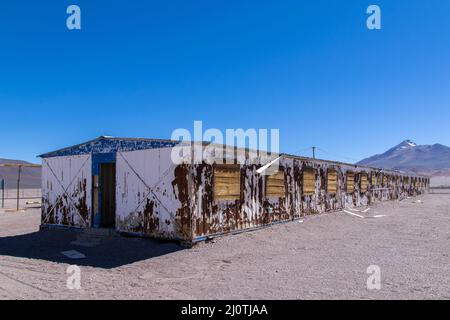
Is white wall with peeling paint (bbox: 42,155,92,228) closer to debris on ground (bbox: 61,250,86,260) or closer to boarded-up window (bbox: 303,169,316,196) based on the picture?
debris on ground (bbox: 61,250,86,260)

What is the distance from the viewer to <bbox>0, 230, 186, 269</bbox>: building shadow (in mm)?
Answer: 8875

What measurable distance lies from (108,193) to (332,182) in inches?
455

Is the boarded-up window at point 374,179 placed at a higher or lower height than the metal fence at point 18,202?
higher

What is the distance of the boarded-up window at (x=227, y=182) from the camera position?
10714mm

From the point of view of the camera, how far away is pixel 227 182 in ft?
36.4

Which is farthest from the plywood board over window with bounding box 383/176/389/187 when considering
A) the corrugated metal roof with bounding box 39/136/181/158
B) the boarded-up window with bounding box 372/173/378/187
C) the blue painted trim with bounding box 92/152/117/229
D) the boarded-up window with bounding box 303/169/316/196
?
the blue painted trim with bounding box 92/152/117/229

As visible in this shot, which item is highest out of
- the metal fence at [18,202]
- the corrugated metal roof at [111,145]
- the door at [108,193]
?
the corrugated metal roof at [111,145]

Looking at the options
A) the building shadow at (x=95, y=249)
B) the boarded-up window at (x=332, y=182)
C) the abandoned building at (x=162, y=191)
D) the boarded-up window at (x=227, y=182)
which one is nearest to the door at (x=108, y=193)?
the abandoned building at (x=162, y=191)

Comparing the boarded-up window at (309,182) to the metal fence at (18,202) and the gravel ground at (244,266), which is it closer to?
the gravel ground at (244,266)

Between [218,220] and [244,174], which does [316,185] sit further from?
[218,220]

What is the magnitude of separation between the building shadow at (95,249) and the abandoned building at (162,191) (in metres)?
0.41

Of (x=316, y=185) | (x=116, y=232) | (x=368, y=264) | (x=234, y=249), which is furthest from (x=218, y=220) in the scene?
(x=316, y=185)

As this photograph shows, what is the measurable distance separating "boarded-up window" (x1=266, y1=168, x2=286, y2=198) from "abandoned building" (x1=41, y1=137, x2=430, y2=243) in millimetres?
38

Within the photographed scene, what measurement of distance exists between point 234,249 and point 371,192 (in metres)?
18.4
